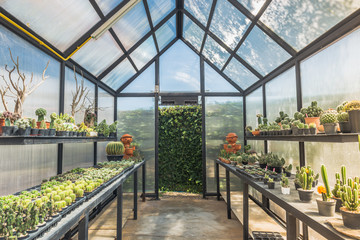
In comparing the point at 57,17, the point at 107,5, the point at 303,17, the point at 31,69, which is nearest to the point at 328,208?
the point at 303,17

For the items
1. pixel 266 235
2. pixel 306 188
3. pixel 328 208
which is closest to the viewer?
pixel 328 208

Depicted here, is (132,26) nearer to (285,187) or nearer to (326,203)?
(285,187)

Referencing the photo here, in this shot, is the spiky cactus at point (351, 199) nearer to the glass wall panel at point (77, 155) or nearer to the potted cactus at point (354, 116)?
the potted cactus at point (354, 116)

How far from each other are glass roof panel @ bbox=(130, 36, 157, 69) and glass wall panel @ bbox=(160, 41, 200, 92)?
0.48 metres

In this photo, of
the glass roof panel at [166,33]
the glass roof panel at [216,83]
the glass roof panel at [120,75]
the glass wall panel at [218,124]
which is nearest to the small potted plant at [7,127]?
the glass roof panel at [120,75]

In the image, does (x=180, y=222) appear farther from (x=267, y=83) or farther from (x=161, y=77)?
(x=161, y=77)

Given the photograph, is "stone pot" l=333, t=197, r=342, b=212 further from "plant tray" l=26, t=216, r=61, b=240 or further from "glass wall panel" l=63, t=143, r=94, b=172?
"glass wall panel" l=63, t=143, r=94, b=172

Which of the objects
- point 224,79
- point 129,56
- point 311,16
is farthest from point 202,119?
point 311,16

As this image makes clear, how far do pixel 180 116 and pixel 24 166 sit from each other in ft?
13.6

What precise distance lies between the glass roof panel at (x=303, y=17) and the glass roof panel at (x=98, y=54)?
2455 mm

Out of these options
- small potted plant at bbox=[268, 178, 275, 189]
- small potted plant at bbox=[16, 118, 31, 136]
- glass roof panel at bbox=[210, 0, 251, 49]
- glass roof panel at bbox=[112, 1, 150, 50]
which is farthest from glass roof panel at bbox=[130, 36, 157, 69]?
small potted plant at bbox=[268, 178, 275, 189]

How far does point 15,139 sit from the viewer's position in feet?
5.12

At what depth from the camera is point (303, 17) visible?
8.02 ft

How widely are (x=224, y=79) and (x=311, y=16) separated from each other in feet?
11.5
